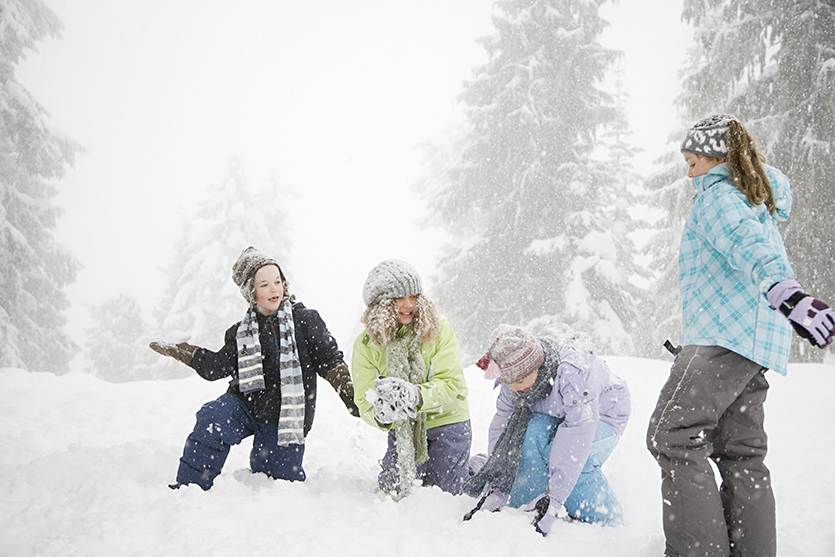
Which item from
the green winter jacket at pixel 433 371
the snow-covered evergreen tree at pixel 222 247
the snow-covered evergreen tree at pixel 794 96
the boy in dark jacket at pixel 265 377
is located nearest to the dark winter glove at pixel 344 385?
the boy in dark jacket at pixel 265 377

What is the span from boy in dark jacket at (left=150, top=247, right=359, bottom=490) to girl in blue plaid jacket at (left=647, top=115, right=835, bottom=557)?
183cm

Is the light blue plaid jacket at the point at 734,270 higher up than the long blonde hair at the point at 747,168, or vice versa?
the long blonde hair at the point at 747,168

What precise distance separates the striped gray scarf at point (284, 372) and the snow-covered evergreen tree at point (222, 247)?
13851mm

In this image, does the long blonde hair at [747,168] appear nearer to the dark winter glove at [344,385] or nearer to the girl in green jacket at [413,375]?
the girl in green jacket at [413,375]

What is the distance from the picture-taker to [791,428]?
14.8 feet

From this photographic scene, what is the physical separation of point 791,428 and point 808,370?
111 inches

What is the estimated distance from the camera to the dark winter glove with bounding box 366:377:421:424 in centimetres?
254

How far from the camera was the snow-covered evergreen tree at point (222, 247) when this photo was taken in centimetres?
1720

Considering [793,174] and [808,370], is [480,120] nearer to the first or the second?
[793,174]

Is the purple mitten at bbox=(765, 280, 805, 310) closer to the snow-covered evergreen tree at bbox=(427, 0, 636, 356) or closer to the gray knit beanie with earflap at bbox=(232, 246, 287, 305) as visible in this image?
the gray knit beanie with earflap at bbox=(232, 246, 287, 305)

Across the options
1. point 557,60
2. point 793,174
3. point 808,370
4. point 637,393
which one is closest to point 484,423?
point 637,393

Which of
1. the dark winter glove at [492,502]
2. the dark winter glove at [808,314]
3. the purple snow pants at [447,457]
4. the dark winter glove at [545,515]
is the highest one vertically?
the dark winter glove at [808,314]

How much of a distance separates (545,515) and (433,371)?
3.20 feet

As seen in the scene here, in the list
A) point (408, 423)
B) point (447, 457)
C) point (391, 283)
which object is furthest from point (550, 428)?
point (391, 283)
